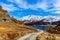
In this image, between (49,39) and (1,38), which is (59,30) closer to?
(49,39)

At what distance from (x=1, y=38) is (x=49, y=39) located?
51.4 ft

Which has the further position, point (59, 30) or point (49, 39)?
point (59, 30)

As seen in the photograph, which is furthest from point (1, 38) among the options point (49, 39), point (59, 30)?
point (59, 30)

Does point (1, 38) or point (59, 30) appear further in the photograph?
point (59, 30)

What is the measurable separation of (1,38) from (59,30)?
48.0 meters

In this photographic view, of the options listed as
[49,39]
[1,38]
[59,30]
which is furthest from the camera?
[59,30]

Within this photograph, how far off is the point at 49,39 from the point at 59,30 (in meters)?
37.5

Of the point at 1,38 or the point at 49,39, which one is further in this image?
the point at 49,39

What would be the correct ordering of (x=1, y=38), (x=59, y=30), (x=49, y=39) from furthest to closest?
1. (x=59, y=30)
2. (x=49, y=39)
3. (x=1, y=38)

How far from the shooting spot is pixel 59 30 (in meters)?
92.4

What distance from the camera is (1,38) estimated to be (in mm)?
50906
